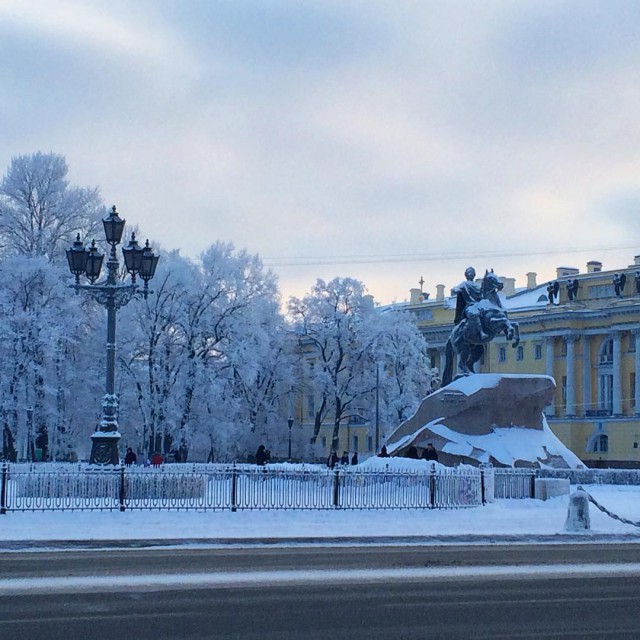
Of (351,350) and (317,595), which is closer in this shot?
(317,595)

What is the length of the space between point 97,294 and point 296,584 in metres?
20.1

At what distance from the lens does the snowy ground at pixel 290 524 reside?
24656 mm

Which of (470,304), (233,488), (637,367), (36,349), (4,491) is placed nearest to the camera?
(4,491)

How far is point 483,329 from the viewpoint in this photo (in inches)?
1747

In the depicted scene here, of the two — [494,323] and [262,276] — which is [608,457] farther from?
[494,323]

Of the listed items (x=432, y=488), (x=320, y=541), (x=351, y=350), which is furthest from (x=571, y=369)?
(x=320, y=541)

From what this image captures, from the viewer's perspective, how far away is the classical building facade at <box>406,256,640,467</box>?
4065 inches

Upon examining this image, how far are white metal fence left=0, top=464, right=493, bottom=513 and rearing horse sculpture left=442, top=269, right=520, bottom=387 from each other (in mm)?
12918

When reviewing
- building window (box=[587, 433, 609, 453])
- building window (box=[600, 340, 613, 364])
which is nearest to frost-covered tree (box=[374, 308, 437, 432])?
building window (box=[587, 433, 609, 453])

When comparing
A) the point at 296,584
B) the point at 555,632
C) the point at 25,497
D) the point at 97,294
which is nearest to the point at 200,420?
the point at 97,294

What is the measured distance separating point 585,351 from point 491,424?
222 ft

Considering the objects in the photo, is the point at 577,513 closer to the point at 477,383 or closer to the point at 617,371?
the point at 477,383

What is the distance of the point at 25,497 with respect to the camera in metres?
28.4

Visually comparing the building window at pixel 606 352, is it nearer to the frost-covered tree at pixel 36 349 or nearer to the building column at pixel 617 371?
the building column at pixel 617 371
